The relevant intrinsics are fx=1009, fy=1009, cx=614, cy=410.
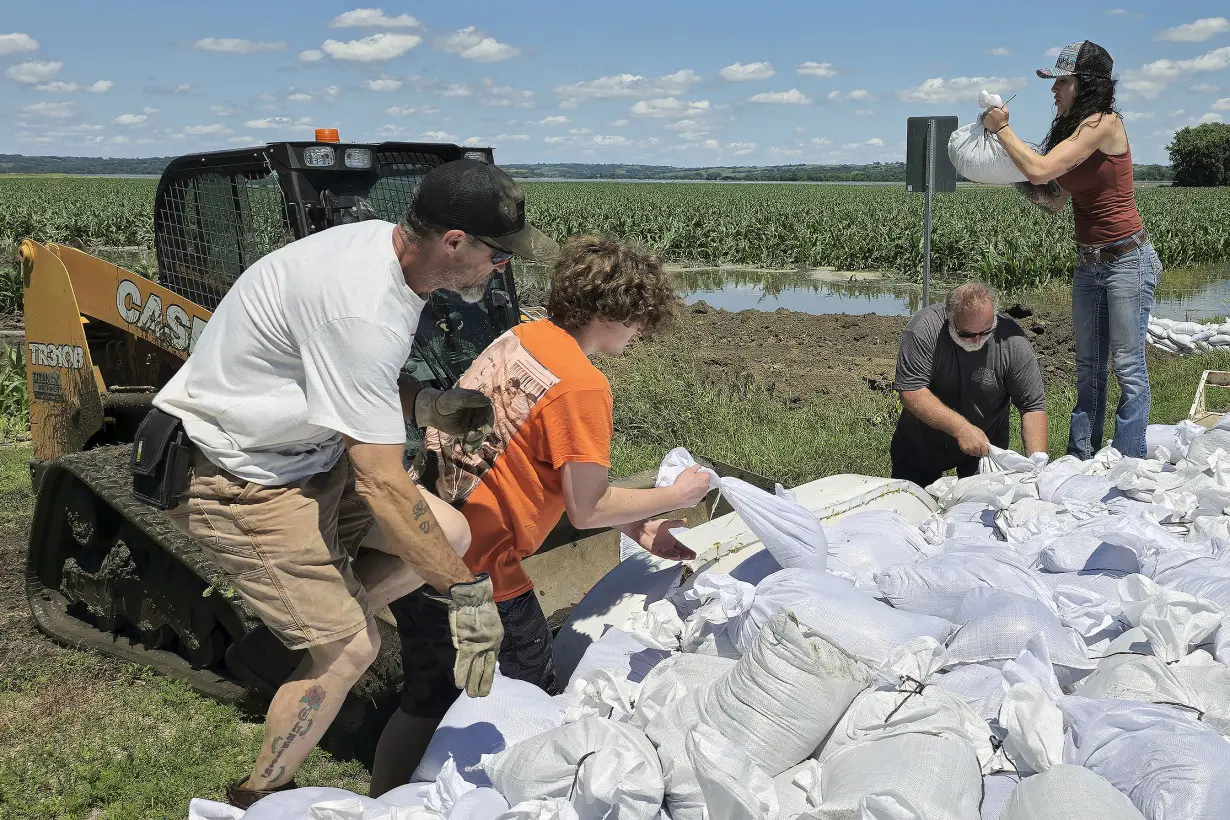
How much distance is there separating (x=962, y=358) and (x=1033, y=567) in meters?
1.60

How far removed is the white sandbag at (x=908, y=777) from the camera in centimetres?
176

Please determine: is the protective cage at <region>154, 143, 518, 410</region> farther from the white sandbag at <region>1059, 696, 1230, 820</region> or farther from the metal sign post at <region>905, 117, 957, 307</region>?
the metal sign post at <region>905, 117, 957, 307</region>

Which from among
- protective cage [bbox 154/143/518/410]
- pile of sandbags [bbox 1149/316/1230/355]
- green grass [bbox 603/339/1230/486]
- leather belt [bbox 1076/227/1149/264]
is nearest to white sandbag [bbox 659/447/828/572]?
protective cage [bbox 154/143/518/410]

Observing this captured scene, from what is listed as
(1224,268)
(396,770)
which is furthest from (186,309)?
(1224,268)

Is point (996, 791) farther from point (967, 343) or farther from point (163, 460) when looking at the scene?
point (967, 343)

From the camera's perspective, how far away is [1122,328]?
443 cm

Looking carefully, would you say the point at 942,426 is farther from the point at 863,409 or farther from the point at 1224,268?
the point at 1224,268

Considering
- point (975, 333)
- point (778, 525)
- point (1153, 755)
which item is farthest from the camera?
point (975, 333)

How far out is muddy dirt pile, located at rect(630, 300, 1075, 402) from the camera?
859cm

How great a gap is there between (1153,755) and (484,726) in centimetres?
140

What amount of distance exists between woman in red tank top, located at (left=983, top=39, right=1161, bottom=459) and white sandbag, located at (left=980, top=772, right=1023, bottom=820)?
9.59ft

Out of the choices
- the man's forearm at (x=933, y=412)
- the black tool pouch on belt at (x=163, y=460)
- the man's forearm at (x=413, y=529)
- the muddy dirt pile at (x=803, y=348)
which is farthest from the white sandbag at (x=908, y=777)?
the muddy dirt pile at (x=803, y=348)

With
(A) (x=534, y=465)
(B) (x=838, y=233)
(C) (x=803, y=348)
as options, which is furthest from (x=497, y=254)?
(B) (x=838, y=233)

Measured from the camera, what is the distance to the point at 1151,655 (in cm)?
229
